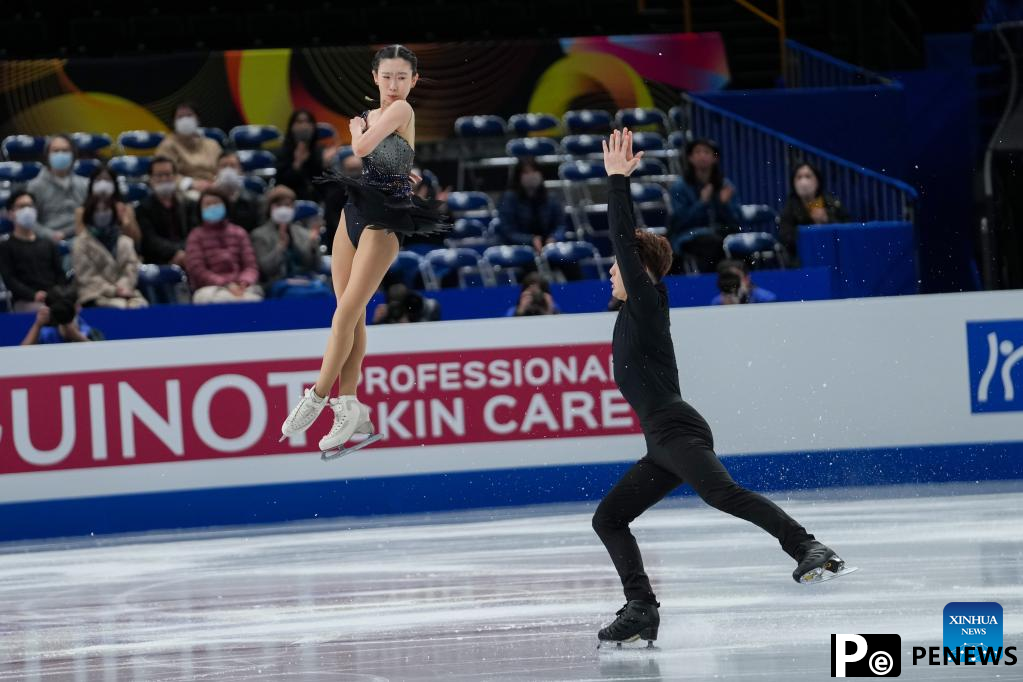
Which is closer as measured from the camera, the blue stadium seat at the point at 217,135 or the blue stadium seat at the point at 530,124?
the blue stadium seat at the point at 217,135

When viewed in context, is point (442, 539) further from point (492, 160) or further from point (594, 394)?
point (492, 160)

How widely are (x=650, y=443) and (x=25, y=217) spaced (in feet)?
24.3

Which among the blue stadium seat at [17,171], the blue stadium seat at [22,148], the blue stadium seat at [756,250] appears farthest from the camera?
the blue stadium seat at [22,148]

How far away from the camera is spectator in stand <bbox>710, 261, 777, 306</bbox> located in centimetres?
1169

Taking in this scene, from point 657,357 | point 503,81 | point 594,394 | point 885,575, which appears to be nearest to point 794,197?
point 594,394

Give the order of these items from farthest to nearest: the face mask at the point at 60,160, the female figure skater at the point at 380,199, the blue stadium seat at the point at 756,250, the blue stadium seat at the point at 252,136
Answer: the blue stadium seat at the point at 252,136
the blue stadium seat at the point at 756,250
the face mask at the point at 60,160
the female figure skater at the point at 380,199

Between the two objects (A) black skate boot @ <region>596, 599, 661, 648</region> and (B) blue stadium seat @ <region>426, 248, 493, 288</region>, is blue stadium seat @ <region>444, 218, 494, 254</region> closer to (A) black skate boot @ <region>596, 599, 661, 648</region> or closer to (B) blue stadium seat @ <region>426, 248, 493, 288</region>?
(B) blue stadium seat @ <region>426, 248, 493, 288</region>

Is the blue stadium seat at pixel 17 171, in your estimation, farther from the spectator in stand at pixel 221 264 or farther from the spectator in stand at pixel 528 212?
the spectator in stand at pixel 528 212

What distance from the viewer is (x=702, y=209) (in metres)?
13.2

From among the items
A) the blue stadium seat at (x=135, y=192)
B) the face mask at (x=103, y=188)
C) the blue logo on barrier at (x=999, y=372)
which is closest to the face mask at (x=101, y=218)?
the face mask at (x=103, y=188)

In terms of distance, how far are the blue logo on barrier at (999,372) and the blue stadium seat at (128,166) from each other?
741cm

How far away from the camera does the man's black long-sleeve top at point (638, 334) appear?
6105mm

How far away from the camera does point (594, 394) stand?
1112cm

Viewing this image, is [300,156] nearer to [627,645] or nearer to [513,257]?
[513,257]
